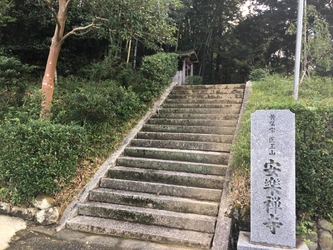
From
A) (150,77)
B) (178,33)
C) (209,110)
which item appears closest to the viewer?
(209,110)

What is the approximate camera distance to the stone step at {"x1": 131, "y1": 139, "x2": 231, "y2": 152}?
15.9 feet

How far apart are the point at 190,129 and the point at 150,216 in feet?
8.52

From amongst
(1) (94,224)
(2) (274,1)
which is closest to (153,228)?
(1) (94,224)

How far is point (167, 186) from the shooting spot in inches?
160

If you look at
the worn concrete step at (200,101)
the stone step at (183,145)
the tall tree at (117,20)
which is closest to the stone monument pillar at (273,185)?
the stone step at (183,145)

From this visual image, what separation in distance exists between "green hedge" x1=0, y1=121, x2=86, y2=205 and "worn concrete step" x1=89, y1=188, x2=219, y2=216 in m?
0.75

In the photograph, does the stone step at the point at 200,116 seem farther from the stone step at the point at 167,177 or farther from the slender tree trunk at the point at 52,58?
the slender tree trunk at the point at 52,58

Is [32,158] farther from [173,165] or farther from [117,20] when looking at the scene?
[117,20]

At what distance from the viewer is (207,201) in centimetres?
380

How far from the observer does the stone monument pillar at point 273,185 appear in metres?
2.75

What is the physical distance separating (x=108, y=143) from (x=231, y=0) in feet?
65.2

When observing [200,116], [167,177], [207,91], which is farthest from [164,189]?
[207,91]

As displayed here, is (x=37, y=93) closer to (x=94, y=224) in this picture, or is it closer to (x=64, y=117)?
(x=64, y=117)

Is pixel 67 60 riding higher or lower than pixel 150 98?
higher
